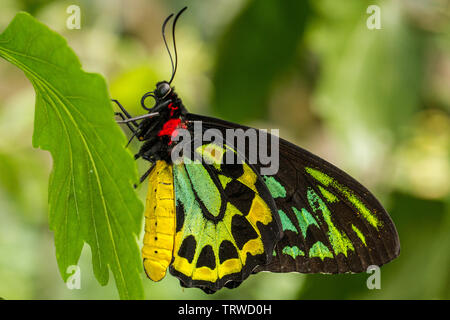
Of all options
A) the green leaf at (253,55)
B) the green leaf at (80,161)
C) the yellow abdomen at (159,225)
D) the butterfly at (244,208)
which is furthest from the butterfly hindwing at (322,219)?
the green leaf at (253,55)

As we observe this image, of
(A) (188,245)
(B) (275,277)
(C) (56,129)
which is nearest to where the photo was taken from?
(C) (56,129)

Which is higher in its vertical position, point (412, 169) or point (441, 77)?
point (441, 77)

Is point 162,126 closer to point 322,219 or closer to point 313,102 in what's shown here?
point 322,219

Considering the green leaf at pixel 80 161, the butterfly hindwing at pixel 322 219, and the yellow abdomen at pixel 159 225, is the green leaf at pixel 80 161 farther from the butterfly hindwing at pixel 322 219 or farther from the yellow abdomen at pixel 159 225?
the butterfly hindwing at pixel 322 219

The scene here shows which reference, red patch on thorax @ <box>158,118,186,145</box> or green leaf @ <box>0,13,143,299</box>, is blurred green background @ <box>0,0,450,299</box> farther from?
green leaf @ <box>0,13,143,299</box>
